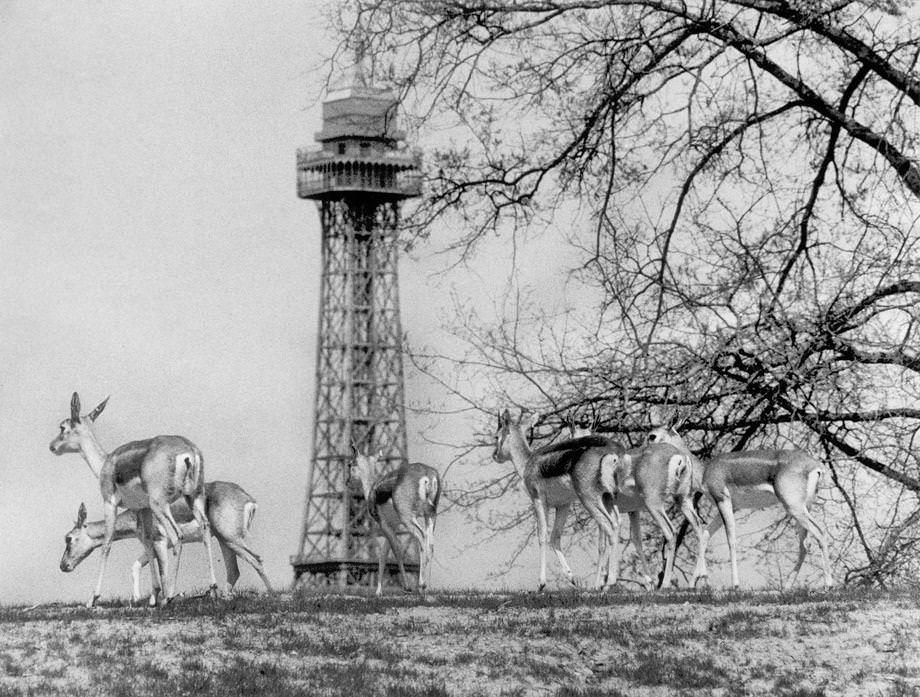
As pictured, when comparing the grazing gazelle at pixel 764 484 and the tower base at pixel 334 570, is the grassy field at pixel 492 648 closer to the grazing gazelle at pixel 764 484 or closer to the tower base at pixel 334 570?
the grazing gazelle at pixel 764 484

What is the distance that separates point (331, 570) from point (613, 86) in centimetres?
8894

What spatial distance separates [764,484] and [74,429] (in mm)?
8306

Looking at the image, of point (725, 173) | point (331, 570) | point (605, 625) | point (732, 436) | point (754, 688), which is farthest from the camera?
point (331, 570)

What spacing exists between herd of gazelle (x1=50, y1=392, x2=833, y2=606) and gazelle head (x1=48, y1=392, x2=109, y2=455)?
2cm

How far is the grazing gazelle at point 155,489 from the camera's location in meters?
24.1

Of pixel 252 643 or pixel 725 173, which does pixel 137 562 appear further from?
pixel 725 173

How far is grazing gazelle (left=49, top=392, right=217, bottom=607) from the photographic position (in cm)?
2406

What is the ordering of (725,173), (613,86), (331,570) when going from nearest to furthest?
(613,86) → (725,173) → (331,570)

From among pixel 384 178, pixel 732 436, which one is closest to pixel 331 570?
pixel 384 178

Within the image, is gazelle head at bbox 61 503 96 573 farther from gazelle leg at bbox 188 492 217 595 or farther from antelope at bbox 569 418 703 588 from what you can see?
antelope at bbox 569 418 703 588

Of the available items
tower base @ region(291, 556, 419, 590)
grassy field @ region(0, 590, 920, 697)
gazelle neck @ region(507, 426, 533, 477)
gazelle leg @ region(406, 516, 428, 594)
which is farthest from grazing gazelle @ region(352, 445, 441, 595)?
tower base @ region(291, 556, 419, 590)

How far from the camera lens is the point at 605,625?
20.9 meters

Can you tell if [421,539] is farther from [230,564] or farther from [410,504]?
[230,564]

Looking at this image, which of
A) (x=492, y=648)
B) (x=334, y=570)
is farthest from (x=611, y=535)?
(x=334, y=570)
